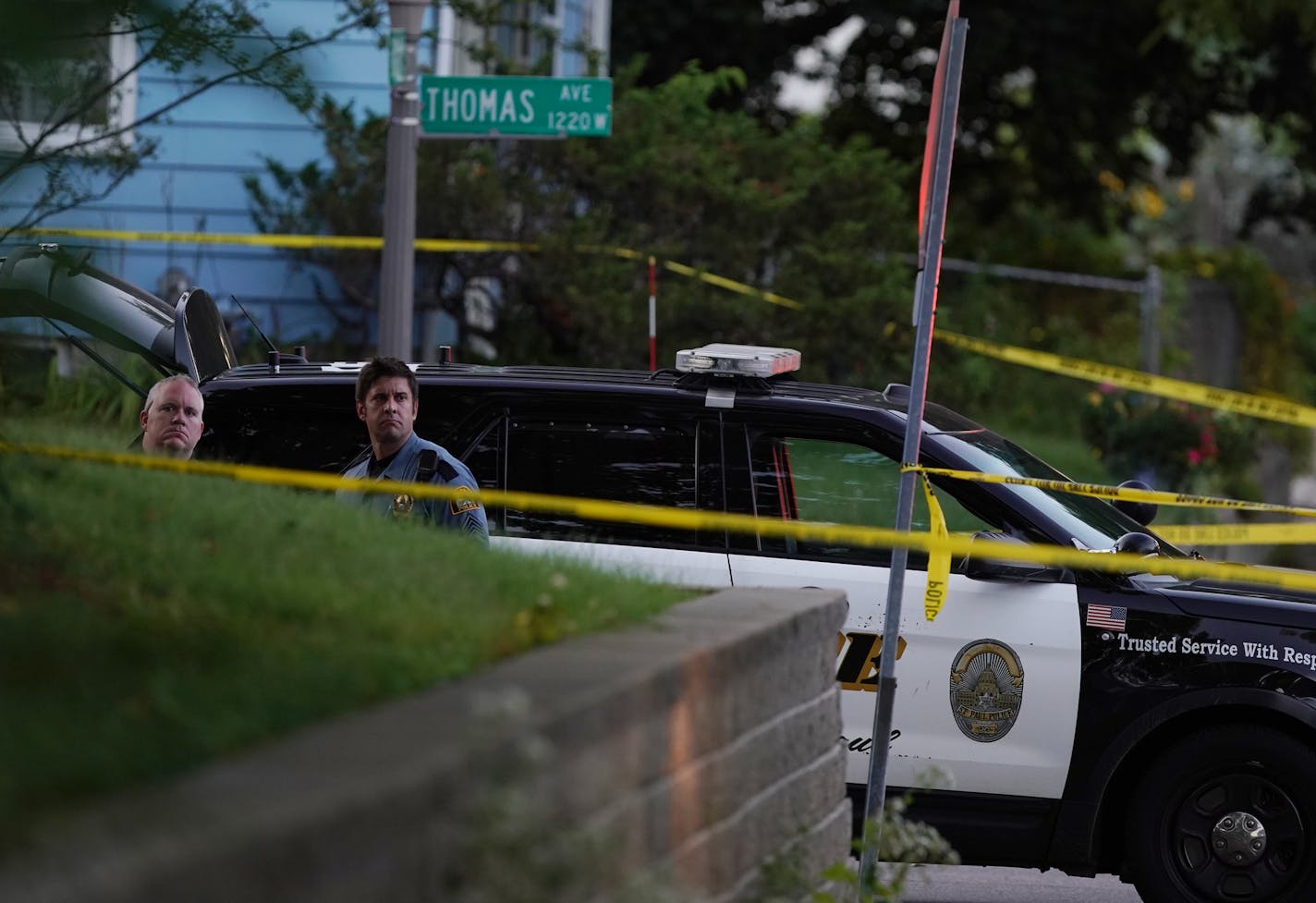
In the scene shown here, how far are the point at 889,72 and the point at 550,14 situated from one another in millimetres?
8903

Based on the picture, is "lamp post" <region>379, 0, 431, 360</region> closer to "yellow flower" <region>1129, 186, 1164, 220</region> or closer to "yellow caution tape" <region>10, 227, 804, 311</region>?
"yellow caution tape" <region>10, 227, 804, 311</region>

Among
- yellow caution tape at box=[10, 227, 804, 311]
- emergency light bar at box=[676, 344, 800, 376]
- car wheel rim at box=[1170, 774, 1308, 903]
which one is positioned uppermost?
yellow caution tape at box=[10, 227, 804, 311]

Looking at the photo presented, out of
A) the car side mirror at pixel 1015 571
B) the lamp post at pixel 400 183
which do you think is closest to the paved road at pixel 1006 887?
the car side mirror at pixel 1015 571

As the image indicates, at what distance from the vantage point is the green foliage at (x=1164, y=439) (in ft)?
49.0

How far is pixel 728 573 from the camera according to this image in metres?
6.72

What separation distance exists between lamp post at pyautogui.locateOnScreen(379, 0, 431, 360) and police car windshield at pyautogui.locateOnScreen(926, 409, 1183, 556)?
347 cm

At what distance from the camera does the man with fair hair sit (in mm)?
6777

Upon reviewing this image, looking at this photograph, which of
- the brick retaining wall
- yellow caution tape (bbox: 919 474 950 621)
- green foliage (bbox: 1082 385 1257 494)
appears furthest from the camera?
green foliage (bbox: 1082 385 1257 494)

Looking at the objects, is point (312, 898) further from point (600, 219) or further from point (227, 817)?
point (600, 219)

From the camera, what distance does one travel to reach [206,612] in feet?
11.4

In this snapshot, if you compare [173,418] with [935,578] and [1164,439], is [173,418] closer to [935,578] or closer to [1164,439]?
[935,578]

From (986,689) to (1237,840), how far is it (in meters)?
0.95

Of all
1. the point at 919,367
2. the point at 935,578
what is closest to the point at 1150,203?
the point at 935,578

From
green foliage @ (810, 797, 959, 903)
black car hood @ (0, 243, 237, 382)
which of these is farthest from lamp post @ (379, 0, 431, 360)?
green foliage @ (810, 797, 959, 903)
